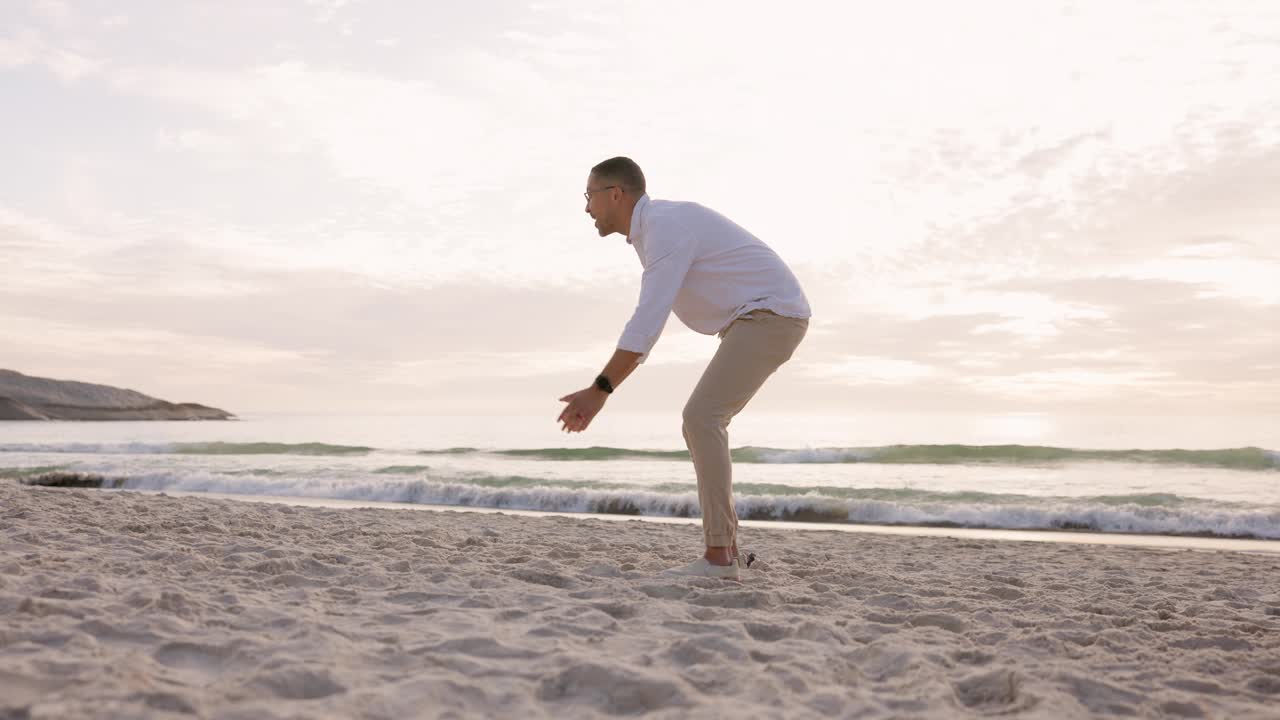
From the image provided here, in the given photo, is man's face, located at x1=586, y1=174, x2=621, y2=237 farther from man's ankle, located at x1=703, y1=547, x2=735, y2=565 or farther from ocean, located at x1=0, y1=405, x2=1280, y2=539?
ocean, located at x1=0, y1=405, x2=1280, y2=539

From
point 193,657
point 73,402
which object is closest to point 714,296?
point 193,657

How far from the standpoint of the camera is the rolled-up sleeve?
3324mm

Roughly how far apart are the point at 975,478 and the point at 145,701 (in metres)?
12.0

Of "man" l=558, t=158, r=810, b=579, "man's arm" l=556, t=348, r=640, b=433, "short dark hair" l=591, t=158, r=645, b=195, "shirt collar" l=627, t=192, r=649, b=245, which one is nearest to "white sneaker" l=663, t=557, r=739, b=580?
"man" l=558, t=158, r=810, b=579

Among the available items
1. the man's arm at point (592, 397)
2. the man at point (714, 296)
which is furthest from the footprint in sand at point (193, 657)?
the man at point (714, 296)

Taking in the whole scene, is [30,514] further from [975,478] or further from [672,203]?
[975,478]

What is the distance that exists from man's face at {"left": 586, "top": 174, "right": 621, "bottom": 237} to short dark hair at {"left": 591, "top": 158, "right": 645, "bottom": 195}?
3 centimetres

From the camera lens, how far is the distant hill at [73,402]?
3856 cm

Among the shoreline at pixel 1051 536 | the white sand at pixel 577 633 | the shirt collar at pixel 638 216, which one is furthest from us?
the shoreline at pixel 1051 536

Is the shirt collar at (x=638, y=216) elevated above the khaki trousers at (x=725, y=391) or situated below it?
above

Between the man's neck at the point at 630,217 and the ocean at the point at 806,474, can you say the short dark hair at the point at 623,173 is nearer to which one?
the man's neck at the point at 630,217

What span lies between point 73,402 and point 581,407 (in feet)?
148

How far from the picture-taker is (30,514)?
519cm

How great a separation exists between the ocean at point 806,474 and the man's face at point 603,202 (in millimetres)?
5489
